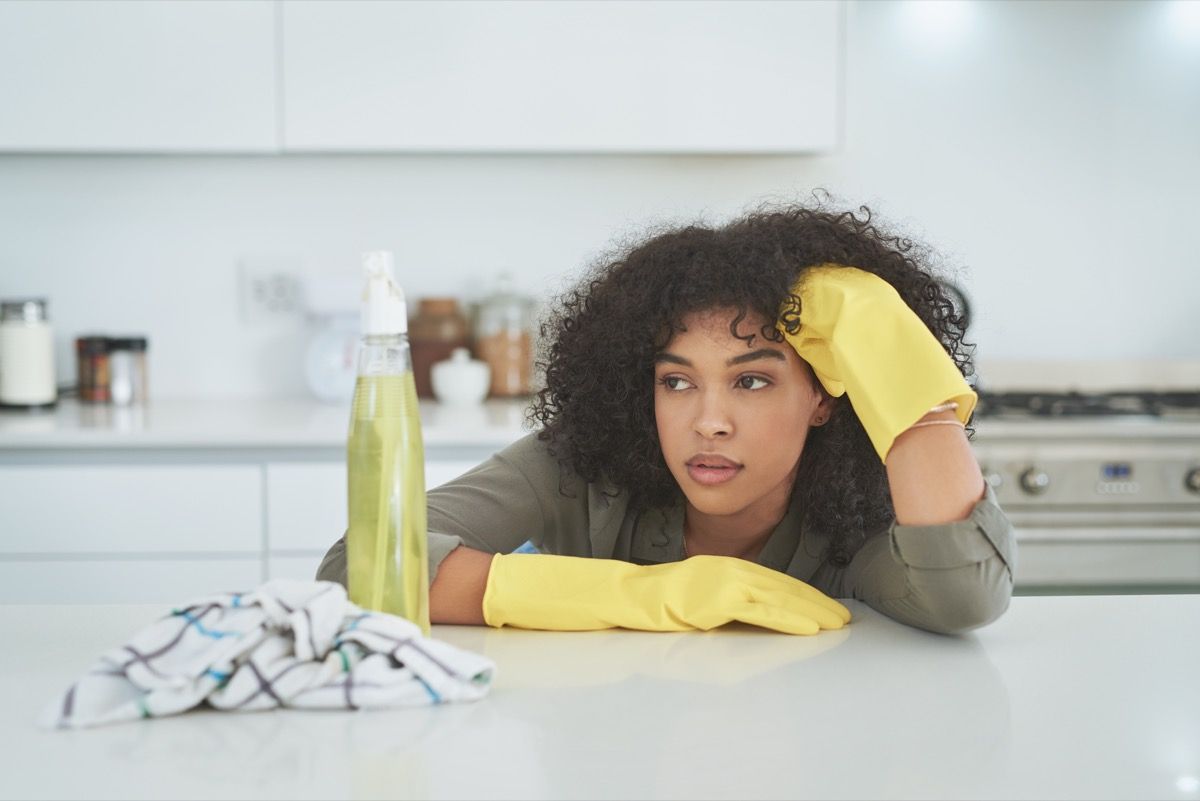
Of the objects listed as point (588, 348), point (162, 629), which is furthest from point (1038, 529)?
point (162, 629)

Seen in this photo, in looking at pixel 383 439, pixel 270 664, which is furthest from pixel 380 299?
pixel 270 664

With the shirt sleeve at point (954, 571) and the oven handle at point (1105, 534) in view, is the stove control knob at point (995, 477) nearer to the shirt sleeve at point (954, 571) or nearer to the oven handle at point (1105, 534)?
the oven handle at point (1105, 534)

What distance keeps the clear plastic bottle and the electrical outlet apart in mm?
2248

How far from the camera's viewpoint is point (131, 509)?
249 centimetres

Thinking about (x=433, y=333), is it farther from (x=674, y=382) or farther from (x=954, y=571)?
(x=954, y=571)

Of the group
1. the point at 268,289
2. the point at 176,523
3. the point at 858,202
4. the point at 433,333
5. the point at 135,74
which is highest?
the point at 135,74

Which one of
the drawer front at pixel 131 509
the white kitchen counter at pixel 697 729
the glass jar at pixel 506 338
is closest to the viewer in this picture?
the white kitchen counter at pixel 697 729

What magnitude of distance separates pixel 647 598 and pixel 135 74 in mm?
2080

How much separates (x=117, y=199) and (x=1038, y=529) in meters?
2.26

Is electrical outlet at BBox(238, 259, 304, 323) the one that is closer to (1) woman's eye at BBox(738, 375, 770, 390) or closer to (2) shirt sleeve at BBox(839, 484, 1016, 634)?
(1) woman's eye at BBox(738, 375, 770, 390)

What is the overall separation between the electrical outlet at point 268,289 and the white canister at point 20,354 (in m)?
0.48

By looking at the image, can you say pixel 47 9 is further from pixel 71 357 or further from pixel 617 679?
pixel 617 679

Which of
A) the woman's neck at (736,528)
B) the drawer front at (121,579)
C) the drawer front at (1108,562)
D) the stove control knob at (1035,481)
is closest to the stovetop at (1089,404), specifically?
the stove control knob at (1035,481)

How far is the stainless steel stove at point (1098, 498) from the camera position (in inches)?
102
